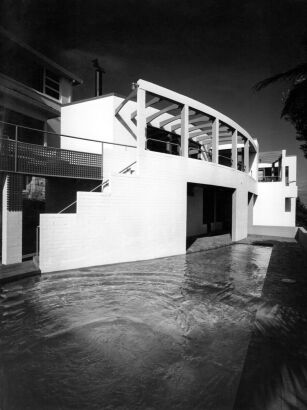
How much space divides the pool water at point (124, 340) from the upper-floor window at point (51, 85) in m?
10.9

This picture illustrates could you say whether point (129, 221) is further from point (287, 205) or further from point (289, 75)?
point (287, 205)

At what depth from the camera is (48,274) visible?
7.30 metres

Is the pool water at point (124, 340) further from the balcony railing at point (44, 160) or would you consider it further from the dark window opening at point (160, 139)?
the dark window opening at point (160, 139)

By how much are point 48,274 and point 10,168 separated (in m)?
3.22

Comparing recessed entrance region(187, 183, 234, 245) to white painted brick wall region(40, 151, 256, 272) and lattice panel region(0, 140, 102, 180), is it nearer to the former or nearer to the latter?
white painted brick wall region(40, 151, 256, 272)

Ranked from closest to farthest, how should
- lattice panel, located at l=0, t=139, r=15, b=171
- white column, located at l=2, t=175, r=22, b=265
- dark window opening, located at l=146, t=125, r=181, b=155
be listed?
lattice panel, located at l=0, t=139, r=15, b=171 → white column, located at l=2, t=175, r=22, b=265 → dark window opening, located at l=146, t=125, r=181, b=155

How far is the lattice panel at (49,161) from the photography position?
293 inches

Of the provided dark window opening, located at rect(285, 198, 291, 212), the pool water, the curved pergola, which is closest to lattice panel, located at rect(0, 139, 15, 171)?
the pool water

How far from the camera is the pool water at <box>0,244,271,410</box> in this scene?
277cm

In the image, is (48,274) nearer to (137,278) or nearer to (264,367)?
(137,278)

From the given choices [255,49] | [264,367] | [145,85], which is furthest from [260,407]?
[145,85]

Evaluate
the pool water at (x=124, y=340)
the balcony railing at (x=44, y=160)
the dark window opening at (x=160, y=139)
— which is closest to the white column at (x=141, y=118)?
the balcony railing at (x=44, y=160)

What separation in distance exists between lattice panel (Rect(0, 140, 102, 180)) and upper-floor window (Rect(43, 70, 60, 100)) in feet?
24.2

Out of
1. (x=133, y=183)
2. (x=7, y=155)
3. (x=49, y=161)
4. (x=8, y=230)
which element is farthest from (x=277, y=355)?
(x=7, y=155)
